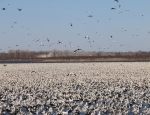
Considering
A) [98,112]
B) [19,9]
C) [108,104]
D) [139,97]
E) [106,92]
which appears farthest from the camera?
[19,9]

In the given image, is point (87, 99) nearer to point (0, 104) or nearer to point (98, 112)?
point (98, 112)

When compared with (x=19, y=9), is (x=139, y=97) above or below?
below

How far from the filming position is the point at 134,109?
1127 cm

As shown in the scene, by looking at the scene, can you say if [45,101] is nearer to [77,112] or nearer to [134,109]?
[77,112]

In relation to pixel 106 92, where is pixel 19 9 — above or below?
above

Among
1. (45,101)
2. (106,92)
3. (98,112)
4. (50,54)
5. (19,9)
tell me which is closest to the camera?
(98,112)

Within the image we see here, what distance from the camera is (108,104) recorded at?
1243cm

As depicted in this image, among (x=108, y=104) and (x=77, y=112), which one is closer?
(x=77, y=112)

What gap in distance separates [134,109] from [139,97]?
3207 millimetres

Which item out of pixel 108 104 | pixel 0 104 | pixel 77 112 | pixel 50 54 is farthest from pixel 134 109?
A: pixel 50 54

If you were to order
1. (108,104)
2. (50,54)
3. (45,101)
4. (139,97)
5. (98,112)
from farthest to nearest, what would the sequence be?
(50,54), (139,97), (45,101), (108,104), (98,112)

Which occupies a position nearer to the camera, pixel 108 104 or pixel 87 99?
pixel 108 104

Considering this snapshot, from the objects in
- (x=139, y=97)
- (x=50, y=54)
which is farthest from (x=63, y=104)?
(x=50, y=54)

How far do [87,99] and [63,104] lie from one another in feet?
5.52
